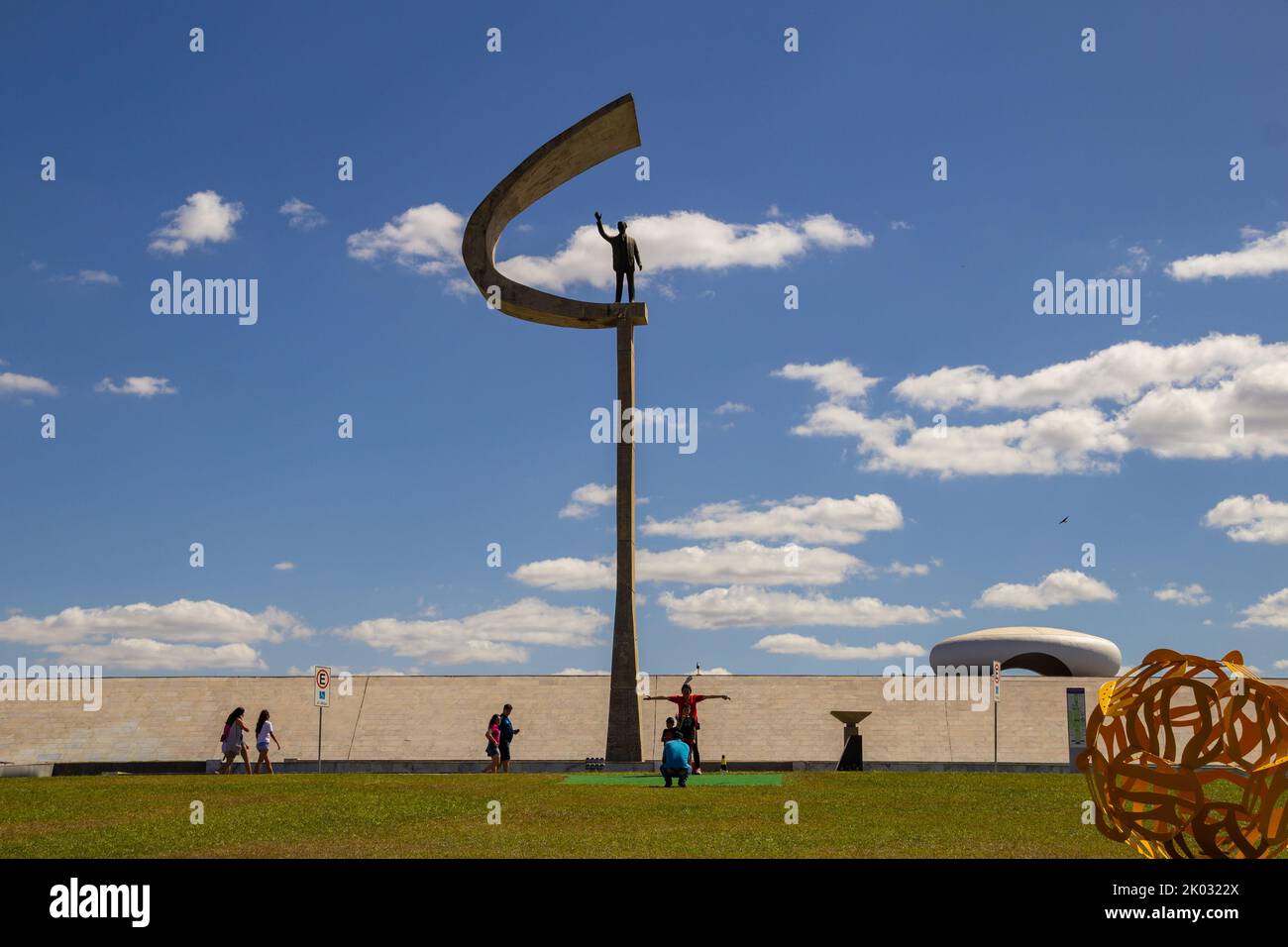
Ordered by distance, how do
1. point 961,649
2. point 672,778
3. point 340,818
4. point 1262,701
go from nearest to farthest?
point 1262,701
point 340,818
point 672,778
point 961,649

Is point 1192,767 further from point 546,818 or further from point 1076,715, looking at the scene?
point 1076,715

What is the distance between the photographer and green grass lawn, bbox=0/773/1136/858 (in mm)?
12758

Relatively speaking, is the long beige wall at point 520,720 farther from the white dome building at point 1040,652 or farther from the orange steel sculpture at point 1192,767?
the orange steel sculpture at point 1192,767

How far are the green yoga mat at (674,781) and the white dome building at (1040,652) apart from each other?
20.5 m

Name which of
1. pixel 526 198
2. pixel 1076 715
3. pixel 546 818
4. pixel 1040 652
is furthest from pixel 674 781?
pixel 1040 652

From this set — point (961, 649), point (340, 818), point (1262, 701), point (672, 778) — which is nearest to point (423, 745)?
point (672, 778)

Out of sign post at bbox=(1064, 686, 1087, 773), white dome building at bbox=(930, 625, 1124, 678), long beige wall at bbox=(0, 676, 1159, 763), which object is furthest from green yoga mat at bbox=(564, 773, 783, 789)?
white dome building at bbox=(930, 625, 1124, 678)

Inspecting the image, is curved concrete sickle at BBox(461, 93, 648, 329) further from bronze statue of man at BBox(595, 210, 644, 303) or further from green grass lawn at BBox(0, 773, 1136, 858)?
green grass lawn at BBox(0, 773, 1136, 858)

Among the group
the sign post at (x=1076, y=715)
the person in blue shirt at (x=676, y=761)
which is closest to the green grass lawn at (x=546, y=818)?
the person in blue shirt at (x=676, y=761)

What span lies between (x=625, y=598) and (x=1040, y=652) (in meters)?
19.1

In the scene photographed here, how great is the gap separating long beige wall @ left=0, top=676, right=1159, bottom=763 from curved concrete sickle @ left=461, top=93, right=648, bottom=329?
981cm
